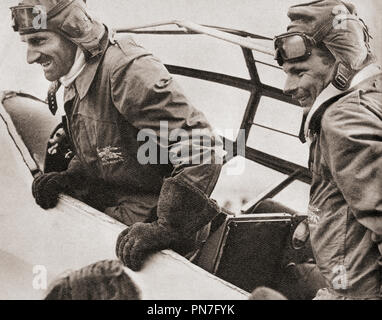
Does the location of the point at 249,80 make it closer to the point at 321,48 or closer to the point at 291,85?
the point at 291,85

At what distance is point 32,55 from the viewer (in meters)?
4.04

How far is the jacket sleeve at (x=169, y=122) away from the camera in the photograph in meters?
3.76

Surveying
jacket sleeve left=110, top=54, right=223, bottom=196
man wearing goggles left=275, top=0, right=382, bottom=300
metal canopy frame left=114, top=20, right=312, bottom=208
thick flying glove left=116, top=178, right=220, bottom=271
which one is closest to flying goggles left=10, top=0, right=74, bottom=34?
metal canopy frame left=114, top=20, right=312, bottom=208

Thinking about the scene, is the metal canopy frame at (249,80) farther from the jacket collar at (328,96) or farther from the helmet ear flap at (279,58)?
the jacket collar at (328,96)

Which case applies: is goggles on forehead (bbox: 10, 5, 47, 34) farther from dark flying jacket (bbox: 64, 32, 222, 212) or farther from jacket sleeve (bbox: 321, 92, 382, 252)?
jacket sleeve (bbox: 321, 92, 382, 252)

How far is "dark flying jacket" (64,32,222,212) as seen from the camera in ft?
12.4

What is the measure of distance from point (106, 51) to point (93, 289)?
1.33m

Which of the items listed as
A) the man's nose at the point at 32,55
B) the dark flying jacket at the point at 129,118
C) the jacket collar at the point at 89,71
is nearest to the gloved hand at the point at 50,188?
the dark flying jacket at the point at 129,118

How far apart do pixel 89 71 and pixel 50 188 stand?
725mm

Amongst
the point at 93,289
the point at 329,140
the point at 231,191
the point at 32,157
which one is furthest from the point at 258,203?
the point at 32,157

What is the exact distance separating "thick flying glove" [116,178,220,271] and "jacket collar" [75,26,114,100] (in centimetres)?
71

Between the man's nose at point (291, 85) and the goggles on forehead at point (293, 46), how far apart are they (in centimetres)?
10

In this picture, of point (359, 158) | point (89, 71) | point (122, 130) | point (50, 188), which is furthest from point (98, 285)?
point (359, 158)

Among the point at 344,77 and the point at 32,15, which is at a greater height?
the point at 32,15
